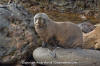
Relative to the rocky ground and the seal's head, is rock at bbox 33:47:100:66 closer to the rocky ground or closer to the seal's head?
the rocky ground

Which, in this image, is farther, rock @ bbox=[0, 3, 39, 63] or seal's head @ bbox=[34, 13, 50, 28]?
rock @ bbox=[0, 3, 39, 63]

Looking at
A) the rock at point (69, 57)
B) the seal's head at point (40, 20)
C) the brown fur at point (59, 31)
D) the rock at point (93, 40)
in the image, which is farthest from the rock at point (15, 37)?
the rock at point (93, 40)

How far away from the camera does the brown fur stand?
24.1ft

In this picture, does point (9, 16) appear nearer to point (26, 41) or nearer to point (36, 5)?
point (26, 41)

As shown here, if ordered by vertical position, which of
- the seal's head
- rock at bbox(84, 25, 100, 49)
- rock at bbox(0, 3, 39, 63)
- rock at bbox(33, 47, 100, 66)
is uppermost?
the seal's head

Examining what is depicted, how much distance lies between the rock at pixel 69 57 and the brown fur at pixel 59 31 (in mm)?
315

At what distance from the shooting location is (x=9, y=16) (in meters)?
8.23

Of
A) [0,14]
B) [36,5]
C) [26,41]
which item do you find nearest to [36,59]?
[26,41]

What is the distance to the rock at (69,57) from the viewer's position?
7.25 metres

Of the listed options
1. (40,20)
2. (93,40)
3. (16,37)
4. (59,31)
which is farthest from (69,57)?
(93,40)

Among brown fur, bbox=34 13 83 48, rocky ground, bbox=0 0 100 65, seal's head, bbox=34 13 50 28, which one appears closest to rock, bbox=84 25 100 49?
brown fur, bbox=34 13 83 48

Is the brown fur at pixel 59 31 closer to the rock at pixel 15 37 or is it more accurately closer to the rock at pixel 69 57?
the rock at pixel 69 57

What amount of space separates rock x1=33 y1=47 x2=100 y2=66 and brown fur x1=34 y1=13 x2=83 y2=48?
0.31m

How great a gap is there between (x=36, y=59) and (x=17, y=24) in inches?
47.8
